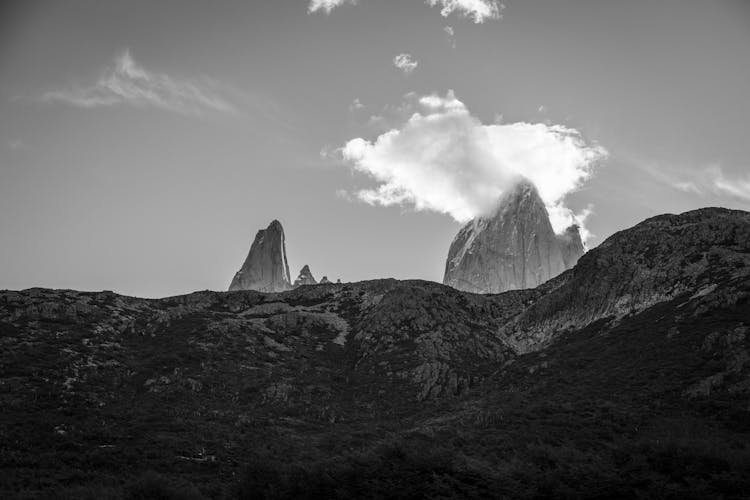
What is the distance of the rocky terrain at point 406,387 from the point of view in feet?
94.4

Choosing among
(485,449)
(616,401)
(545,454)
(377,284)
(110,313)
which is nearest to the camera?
(545,454)

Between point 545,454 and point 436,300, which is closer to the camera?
point 545,454

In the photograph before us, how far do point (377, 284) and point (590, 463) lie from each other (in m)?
112

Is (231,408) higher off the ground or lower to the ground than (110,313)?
lower

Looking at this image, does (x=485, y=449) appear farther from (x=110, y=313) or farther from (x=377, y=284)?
(x=377, y=284)

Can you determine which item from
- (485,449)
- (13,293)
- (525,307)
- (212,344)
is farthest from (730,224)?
(13,293)

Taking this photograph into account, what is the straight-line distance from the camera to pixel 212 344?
89.9 m

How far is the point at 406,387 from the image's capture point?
82000mm

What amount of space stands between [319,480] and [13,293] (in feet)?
313

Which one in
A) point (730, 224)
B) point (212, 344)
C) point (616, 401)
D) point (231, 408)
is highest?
point (730, 224)

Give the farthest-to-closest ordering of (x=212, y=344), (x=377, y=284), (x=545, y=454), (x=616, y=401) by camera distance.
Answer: (x=377, y=284) < (x=212, y=344) < (x=616, y=401) < (x=545, y=454)

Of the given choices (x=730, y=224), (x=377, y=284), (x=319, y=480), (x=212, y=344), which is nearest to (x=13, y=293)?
(x=212, y=344)

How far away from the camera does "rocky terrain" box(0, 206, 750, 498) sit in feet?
94.4

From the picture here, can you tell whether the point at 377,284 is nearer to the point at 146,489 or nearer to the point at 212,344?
the point at 212,344
